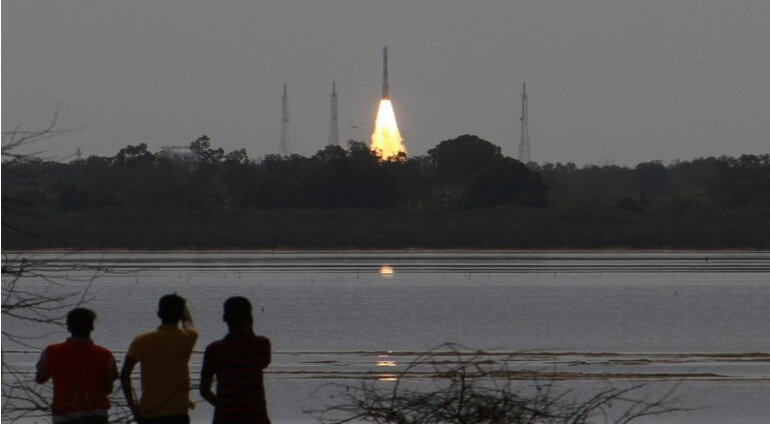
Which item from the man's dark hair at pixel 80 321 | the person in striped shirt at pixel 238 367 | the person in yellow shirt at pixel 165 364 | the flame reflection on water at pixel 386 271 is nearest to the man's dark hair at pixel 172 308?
the person in yellow shirt at pixel 165 364

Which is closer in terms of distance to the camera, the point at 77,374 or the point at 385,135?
the point at 77,374

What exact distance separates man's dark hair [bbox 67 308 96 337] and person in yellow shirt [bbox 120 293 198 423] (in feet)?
1.20

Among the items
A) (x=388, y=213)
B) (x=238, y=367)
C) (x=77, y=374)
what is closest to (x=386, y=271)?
(x=388, y=213)

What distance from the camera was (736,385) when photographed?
26891 millimetres

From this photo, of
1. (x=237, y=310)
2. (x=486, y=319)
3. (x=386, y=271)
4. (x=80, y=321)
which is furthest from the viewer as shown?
(x=386, y=271)

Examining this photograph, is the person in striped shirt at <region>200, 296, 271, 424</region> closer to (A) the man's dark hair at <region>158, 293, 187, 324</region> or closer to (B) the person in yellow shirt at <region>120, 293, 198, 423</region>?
(B) the person in yellow shirt at <region>120, 293, 198, 423</region>

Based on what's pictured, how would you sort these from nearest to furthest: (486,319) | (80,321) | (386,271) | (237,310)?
(237,310) < (80,321) < (486,319) < (386,271)

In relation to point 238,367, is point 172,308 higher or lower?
higher

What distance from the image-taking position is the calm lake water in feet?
92.6

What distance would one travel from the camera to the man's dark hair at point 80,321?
31.9ft

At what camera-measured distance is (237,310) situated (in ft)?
31.4

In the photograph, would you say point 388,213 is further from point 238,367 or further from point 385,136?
point 238,367

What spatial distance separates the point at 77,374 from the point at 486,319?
141 ft

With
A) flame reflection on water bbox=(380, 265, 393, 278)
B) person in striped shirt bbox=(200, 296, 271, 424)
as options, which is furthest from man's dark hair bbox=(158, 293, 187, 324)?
flame reflection on water bbox=(380, 265, 393, 278)
